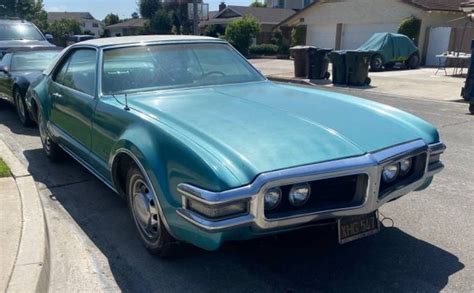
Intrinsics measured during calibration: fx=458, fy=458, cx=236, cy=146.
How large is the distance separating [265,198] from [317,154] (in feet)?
1.41

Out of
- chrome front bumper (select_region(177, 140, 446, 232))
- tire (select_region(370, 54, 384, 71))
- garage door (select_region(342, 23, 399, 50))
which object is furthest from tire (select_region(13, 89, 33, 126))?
garage door (select_region(342, 23, 399, 50))

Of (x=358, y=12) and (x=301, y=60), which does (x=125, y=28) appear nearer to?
(x=358, y=12)

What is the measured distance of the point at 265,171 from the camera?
2537 mm

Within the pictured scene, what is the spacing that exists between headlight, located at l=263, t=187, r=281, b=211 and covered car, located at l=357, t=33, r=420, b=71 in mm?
18360

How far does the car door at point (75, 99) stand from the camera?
13.8 feet

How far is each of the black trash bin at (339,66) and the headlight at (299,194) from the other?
13.3 meters

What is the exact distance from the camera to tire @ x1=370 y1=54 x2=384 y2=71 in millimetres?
20016

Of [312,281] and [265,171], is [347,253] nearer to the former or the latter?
[312,281]

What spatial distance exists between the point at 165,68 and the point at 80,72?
1052 mm

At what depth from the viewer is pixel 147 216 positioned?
3344 mm

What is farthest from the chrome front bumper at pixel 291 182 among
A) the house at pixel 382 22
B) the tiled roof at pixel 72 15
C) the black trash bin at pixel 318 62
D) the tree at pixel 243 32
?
the tiled roof at pixel 72 15

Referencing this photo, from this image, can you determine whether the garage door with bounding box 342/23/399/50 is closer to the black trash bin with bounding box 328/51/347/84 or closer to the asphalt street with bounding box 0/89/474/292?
the black trash bin with bounding box 328/51/347/84

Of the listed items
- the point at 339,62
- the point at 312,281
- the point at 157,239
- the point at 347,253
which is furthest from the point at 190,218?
the point at 339,62

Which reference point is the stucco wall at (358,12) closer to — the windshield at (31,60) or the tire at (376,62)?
the tire at (376,62)
